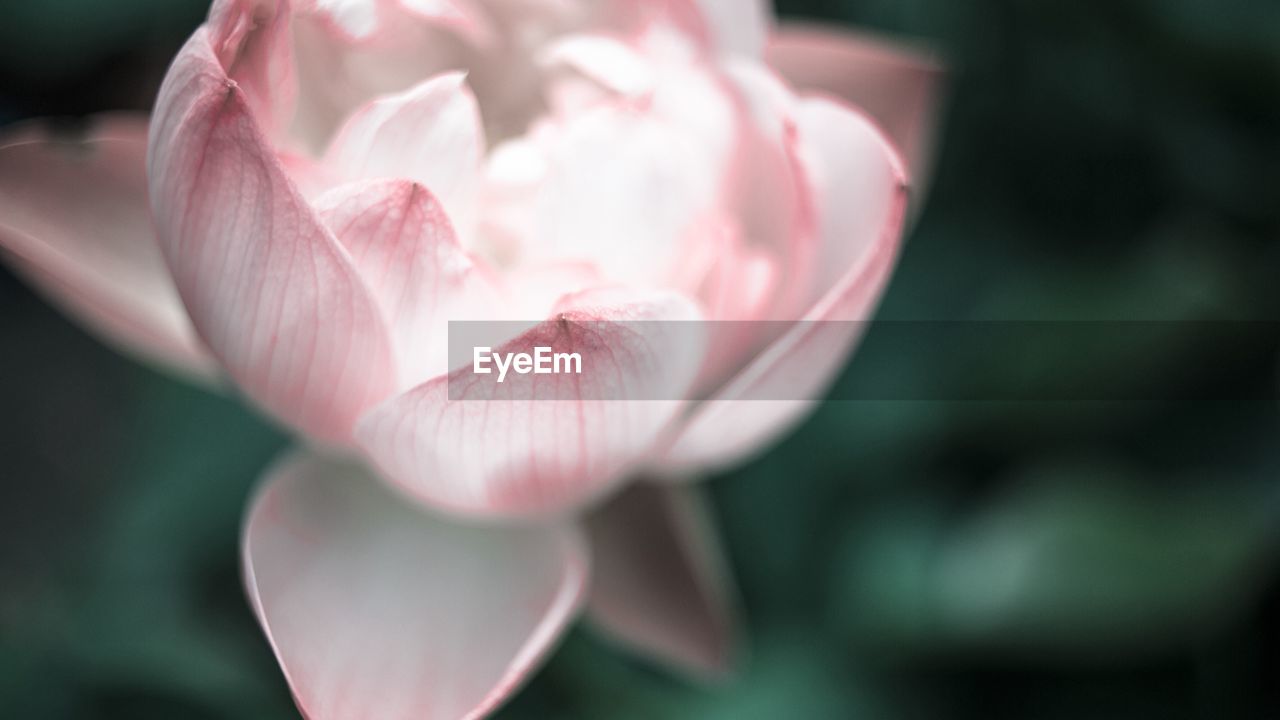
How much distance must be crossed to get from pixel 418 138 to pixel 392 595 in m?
0.19

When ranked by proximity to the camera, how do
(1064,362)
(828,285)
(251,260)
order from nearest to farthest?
(251,260)
(828,285)
(1064,362)

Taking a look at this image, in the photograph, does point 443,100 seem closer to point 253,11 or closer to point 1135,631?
point 253,11

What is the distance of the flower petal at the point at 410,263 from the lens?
424 millimetres

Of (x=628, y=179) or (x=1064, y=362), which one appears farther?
(x=1064, y=362)

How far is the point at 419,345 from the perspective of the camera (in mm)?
459

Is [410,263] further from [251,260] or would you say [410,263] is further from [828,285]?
[828,285]

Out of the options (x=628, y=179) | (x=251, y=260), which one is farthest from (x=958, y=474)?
(x=251, y=260)

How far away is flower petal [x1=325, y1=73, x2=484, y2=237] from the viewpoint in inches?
17.5

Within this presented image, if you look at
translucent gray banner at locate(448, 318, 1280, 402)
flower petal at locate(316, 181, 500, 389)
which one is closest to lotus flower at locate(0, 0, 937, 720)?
flower petal at locate(316, 181, 500, 389)

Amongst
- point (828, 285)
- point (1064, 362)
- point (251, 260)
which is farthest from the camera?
point (1064, 362)

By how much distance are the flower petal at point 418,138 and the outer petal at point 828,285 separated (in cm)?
13

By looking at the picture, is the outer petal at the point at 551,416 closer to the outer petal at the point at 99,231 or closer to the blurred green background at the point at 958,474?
the outer petal at the point at 99,231

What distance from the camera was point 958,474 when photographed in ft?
2.60

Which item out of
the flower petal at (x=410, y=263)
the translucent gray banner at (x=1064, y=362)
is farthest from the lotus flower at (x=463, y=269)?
the translucent gray banner at (x=1064, y=362)
